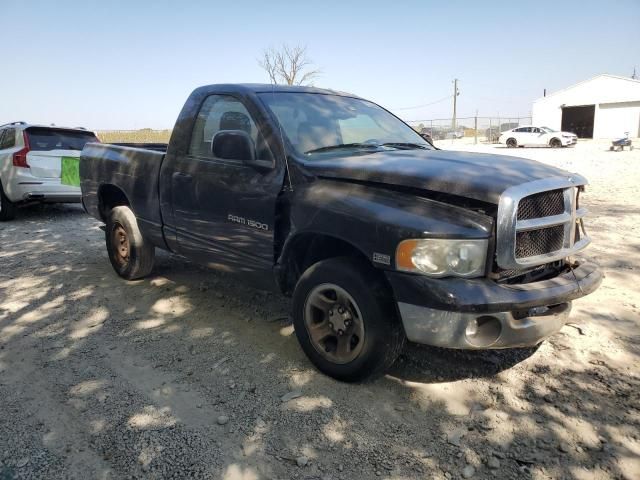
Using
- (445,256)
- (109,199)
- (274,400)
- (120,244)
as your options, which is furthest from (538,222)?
(109,199)

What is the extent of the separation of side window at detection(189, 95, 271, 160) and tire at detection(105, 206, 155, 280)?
1.35m

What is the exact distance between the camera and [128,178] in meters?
5.05

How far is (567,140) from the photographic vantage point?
31.1 m

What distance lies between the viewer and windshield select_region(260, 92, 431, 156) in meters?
3.73

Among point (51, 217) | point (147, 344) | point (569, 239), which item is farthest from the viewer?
point (51, 217)

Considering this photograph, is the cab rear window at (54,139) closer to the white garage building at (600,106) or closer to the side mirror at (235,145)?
the side mirror at (235,145)

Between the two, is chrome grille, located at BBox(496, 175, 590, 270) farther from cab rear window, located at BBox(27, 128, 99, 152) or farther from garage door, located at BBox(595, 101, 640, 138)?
garage door, located at BBox(595, 101, 640, 138)

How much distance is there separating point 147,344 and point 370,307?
1966 mm

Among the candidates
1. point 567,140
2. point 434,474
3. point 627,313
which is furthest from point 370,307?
point 567,140

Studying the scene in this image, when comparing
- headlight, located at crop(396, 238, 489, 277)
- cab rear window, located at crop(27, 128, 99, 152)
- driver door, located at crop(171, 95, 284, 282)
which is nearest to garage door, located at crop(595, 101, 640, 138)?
cab rear window, located at crop(27, 128, 99, 152)

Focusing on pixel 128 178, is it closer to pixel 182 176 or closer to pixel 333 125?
pixel 182 176

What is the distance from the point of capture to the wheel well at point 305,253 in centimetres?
323

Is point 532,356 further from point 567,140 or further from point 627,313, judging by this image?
point 567,140

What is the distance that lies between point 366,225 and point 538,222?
38.3 inches
